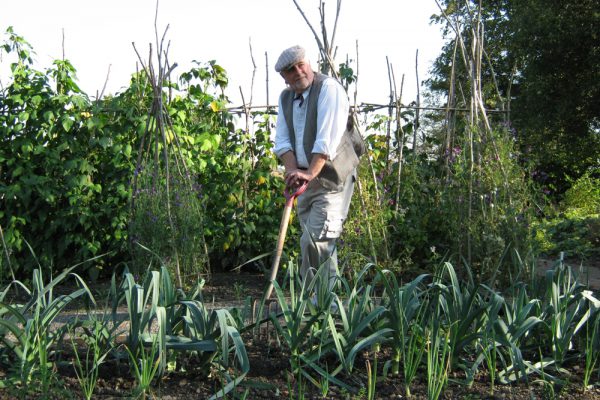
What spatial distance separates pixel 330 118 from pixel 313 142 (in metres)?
0.22

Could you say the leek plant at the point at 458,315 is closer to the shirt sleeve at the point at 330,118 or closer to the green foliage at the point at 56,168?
the shirt sleeve at the point at 330,118

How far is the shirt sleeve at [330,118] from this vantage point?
12.2 ft

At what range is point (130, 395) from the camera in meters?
2.69

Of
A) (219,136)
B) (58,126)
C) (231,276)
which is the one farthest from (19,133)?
(231,276)

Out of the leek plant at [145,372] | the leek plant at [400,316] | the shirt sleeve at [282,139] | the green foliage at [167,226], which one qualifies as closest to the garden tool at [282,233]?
the shirt sleeve at [282,139]

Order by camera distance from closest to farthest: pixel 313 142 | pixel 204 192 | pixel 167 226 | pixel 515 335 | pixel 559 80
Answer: pixel 515 335, pixel 313 142, pixel 167 226, pixel 204 192, pixel 559 80

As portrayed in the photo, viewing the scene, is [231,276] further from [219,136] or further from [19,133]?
[19,133]

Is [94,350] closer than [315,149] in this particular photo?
Yes

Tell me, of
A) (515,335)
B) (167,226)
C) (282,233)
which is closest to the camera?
(515,335)

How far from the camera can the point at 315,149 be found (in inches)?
146

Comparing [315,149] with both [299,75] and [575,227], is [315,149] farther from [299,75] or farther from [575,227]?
[575,227]

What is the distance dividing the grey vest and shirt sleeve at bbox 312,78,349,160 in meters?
0.06

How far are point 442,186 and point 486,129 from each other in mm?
710

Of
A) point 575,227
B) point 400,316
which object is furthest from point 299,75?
point 575,227
